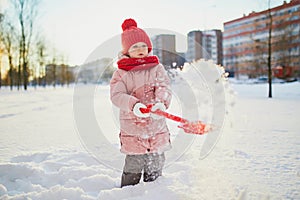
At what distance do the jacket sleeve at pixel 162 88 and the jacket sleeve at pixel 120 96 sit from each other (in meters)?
0.23

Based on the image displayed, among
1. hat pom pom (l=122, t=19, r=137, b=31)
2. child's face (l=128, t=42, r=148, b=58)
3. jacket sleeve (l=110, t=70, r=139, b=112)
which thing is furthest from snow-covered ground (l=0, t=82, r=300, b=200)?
hat pom pom (l=122, t=19, r=137, b=31)

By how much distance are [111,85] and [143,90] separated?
0.27m

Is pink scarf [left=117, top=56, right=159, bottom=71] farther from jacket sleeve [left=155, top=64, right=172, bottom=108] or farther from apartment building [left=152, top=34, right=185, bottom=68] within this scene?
apartment building [left=152, top=34, right=185, bottom=68]

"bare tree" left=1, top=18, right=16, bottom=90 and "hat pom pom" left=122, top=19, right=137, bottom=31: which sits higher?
"bare tree" left=1, top=18, right=16, bottom=90

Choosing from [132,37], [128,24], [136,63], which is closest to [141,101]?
[136,63]

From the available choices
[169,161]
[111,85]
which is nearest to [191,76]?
[169,161]

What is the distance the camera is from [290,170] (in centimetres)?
278

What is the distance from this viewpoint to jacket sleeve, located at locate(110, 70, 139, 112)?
206 cm

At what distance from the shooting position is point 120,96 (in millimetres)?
2141

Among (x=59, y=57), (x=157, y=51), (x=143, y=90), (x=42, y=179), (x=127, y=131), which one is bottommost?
(x=42, y=179)

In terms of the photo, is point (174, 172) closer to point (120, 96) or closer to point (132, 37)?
point (120, 96)

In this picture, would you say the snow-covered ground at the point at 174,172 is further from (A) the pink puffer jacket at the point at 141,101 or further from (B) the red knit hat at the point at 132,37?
(B) the red knit hat at the point at 132,37

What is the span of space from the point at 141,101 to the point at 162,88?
0.20 meters

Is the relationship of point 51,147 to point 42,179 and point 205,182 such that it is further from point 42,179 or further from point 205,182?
point 205,182
